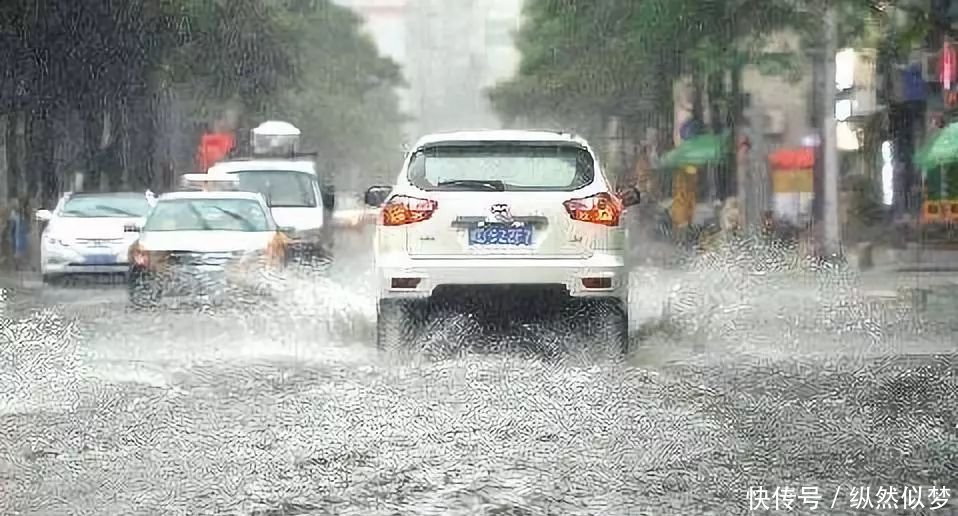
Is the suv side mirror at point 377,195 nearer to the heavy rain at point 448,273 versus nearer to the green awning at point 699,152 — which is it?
the heavy rain at point 448,273

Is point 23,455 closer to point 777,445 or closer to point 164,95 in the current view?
point 777,445

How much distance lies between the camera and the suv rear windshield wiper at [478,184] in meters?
8.38

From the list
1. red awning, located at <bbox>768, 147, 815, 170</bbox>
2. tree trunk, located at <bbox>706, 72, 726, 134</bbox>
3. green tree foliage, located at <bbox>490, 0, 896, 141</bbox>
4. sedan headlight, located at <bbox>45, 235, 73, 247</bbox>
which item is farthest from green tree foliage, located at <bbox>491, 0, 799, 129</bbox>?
red awning, located at <bbox>768, 147, 815, 170</bbox>

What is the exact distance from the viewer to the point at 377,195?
9.00 m

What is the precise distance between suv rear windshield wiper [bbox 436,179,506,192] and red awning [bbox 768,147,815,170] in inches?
505

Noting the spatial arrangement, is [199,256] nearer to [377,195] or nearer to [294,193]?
[294,193]

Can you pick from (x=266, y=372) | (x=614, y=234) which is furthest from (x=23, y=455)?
(x=614, y=234)

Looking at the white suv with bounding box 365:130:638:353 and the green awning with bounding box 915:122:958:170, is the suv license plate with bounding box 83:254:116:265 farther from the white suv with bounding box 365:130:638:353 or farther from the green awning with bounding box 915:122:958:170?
the green awning with bounding box 915:122:958:170

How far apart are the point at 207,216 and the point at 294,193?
1172 mm

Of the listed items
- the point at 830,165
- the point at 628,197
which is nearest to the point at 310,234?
the point at 628,197

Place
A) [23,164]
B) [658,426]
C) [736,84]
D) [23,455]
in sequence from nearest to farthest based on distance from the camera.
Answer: [23,455]
[658,426]
[23,164]
[736,84]

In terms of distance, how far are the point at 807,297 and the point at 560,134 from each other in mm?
4061

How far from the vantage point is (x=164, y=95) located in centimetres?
1349

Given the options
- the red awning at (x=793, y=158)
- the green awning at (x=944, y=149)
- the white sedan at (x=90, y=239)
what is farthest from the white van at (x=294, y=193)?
the red awning at (x=793, y=158)
